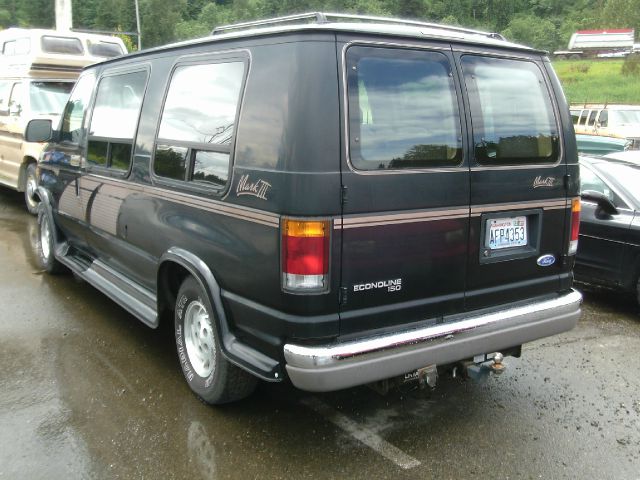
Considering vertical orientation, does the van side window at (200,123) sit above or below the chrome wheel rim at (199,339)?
above

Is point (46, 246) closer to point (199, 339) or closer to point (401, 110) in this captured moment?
point (199, 339)

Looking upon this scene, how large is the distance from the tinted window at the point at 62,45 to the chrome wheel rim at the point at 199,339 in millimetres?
7862

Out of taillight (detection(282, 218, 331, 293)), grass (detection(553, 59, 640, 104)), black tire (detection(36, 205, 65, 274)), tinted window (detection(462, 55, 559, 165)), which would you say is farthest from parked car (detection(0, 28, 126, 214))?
grass (detection(553, 59, 640, 104))

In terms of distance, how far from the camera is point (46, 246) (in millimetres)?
6348

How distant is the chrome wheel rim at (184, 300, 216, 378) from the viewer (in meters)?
3.63

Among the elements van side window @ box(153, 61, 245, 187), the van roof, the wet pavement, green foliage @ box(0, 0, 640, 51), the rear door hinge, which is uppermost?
green foliage @ box(0, 0, 640, 51)

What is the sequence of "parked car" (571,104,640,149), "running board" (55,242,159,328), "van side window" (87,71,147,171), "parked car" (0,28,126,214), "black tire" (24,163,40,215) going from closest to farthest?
"running board" (55,242,159,328)
"van side window" (87,71,147,171)
"black tire" (24,163,40,215)
"parked car" (0,28,126,214)
"parked car" (571,104,640,149)

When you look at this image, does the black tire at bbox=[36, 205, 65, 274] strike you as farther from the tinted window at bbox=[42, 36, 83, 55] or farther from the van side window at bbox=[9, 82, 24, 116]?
the tinted window at bbox=[42, 36, 83, 55]

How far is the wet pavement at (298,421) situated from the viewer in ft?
10.3

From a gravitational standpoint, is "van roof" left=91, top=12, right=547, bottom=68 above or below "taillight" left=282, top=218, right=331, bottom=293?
above

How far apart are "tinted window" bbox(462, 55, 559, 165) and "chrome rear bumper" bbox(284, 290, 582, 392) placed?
0.89 meters

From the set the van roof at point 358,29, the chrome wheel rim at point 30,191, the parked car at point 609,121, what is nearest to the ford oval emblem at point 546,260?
the van roof at point 358,29

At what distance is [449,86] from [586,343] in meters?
2.84

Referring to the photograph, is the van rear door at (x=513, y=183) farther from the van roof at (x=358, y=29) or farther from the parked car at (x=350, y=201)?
the van roof at (x=358, y=29)
